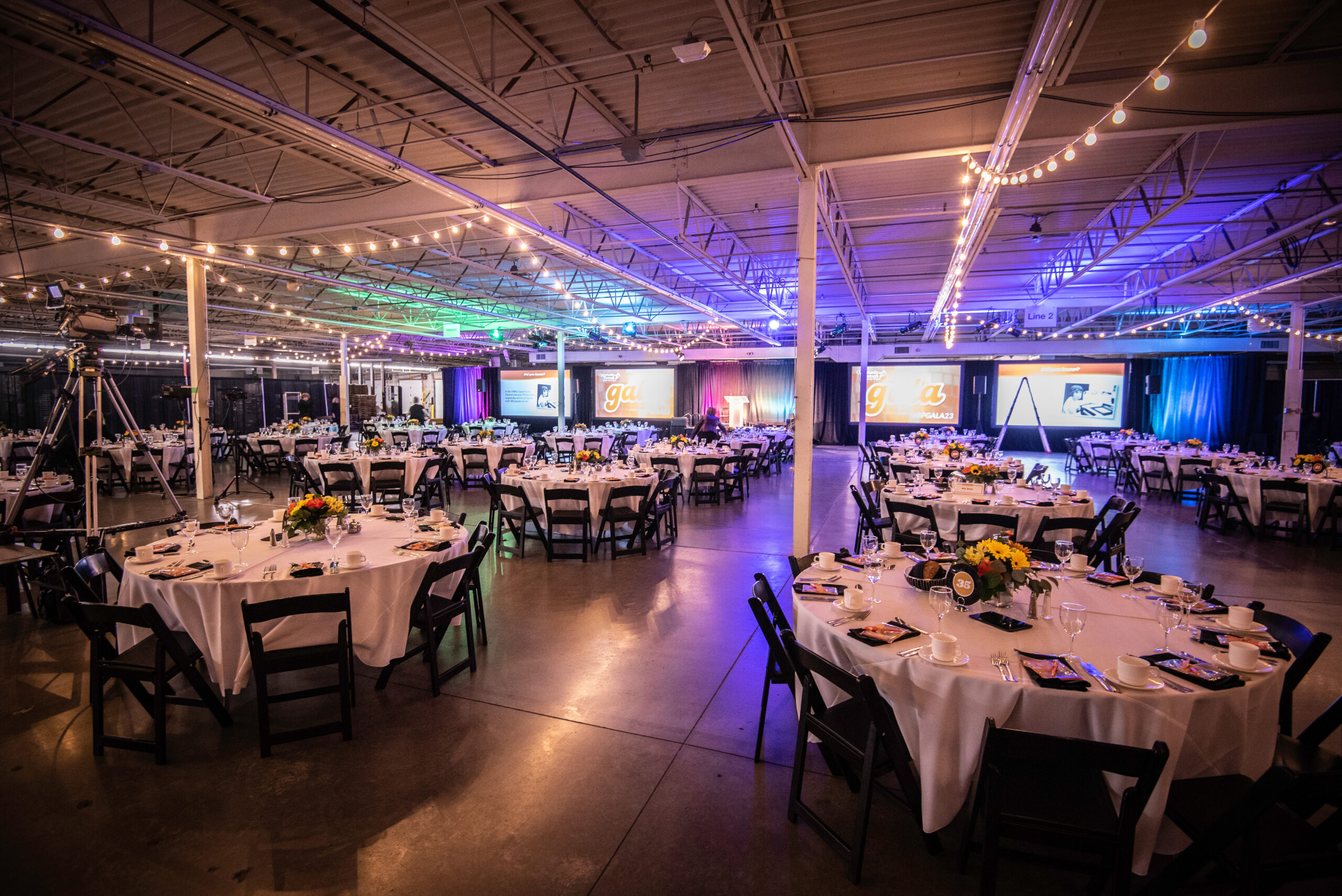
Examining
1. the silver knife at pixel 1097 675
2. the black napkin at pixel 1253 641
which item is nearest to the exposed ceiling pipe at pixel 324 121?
the silver knife at pixel 1097 675

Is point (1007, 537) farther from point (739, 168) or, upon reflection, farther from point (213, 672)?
point (739, 168)

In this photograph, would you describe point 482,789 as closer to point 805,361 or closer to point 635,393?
point 805,361

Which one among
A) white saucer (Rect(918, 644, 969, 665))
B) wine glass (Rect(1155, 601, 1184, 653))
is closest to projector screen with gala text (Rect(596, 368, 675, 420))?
wine glass (Rect(1155, 601, 1184, 653))

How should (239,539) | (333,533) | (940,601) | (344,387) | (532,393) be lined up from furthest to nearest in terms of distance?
1. (532,393)
2. (344,387)
3. (333,533)
4. (239,539)
5. (940,601)

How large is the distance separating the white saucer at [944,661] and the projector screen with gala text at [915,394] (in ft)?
64.5

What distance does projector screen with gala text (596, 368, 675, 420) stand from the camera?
81.5 ft

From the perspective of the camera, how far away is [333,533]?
378 centimetres

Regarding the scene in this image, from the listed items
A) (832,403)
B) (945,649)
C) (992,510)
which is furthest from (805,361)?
(832,403)

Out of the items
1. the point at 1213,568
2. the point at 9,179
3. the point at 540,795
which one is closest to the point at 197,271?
the point at 9,179

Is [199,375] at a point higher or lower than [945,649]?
higher

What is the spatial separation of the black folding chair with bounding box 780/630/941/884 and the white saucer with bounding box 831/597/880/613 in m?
0.37

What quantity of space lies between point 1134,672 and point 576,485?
17.5 ft

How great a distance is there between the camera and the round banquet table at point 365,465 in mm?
9312

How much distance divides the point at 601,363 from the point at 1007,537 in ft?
75.9
